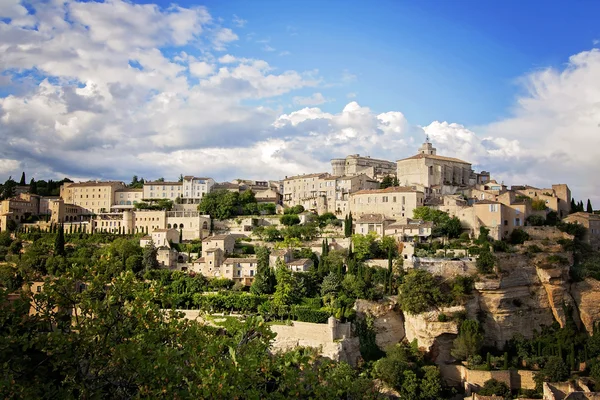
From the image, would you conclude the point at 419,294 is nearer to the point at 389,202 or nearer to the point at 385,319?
the point at 385,319

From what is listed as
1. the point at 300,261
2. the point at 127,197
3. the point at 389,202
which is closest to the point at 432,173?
the point at 389,202

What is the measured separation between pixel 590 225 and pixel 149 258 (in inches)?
1471

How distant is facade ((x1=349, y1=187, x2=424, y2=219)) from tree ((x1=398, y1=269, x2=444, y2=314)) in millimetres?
15525

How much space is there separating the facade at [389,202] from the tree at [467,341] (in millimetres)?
17735

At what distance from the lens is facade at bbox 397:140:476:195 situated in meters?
59.0

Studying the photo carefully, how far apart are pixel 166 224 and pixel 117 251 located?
10.1 metres

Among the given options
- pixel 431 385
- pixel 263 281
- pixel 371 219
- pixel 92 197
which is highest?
pixel 92 197

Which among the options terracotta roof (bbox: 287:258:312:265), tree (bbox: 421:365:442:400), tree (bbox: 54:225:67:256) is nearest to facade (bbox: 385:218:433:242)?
terracotta roof (bbox: 287:258:312:265)

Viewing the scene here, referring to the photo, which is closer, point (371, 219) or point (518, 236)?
point (518, 236)

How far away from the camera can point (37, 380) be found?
36.9ft

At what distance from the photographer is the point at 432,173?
59.9 m

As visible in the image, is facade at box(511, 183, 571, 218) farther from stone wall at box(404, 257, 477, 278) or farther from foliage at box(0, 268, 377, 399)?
foliage at box(0, 268, 377, 399)

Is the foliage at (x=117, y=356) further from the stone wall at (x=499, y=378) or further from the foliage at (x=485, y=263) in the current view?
the foliage at (x=485, y=263)

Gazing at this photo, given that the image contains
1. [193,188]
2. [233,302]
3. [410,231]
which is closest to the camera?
[233,302]
